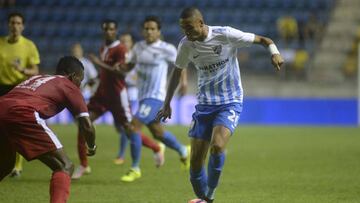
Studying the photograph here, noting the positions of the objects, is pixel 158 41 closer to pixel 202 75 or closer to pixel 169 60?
pixel 169 60

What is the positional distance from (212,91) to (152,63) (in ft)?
13.3

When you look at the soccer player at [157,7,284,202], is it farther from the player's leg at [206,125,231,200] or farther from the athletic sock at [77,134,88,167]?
the athletic sock at [77,134,88,167]

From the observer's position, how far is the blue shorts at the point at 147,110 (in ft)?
39.4

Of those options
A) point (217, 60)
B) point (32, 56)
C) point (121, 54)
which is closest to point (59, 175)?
point (217, 60)

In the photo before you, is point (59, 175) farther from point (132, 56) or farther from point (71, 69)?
point (132, 56)

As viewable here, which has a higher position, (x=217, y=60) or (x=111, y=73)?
(x=217, y=60)

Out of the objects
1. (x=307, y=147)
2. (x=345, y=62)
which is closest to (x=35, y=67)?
(x=307, y=147)

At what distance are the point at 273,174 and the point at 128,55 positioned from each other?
9.62 feet

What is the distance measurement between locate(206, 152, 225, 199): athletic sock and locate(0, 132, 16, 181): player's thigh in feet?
6.96

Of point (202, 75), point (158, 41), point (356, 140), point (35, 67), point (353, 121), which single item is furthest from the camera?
point (353, 121)

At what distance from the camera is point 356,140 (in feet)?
62.6

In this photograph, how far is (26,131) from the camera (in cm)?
696

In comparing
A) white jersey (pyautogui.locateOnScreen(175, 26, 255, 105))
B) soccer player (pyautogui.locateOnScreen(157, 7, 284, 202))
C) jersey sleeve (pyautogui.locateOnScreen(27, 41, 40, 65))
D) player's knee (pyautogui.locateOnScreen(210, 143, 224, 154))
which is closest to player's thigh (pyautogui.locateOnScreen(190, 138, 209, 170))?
soccer player (pyautogui.locateOnScreen(157, 7, 284, 202))

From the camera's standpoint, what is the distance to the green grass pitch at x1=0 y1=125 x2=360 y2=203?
9.30 metres
